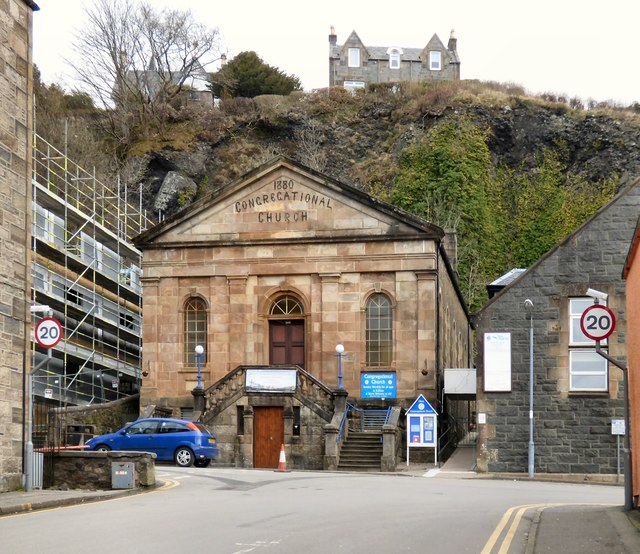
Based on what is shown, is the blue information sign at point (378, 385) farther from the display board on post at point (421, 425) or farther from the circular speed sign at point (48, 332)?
the circular speed sign at point (48, 332)

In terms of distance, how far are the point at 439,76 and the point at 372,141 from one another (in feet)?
77.8

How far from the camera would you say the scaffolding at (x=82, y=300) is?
4466 centimetres

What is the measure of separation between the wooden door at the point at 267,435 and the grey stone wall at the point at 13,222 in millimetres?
16378

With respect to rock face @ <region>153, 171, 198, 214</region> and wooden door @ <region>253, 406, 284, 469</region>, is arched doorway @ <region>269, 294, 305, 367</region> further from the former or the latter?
rock face @ <region>153, 171, 198, 214</region>

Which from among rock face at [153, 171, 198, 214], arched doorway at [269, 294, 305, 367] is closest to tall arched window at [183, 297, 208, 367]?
arched doorway at [269, 294, 305, 367]

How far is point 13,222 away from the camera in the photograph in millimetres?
22734

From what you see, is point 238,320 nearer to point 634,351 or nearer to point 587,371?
point 587,371

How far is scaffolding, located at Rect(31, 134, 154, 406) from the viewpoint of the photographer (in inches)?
1758

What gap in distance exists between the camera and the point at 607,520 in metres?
16.2

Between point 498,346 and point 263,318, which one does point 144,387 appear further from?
point 498,346

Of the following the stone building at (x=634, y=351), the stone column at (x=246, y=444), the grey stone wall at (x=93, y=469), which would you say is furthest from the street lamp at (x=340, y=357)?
the stone building at (x=634, y=351)

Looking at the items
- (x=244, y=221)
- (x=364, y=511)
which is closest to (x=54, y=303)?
(x=244, y=221)

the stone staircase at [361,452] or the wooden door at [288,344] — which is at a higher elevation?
the wooden door at [288,344]

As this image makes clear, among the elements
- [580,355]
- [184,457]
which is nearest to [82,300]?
[184,457]
